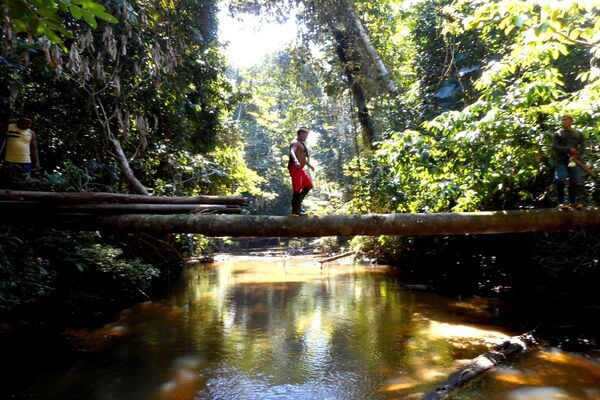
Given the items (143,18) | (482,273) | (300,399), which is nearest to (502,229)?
(300,399)

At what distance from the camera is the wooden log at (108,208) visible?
4684 millimetres

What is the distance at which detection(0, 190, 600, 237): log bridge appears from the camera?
4766 mm

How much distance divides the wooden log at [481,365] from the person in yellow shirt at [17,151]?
705 cm

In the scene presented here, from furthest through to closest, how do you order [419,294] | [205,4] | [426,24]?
[426,24], [205,4], [419,294]

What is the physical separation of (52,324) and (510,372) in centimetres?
913

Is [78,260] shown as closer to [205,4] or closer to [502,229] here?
[502,229]

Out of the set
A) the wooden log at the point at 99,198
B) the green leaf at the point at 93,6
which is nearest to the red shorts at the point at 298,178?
the wooden log at the point at 99,198

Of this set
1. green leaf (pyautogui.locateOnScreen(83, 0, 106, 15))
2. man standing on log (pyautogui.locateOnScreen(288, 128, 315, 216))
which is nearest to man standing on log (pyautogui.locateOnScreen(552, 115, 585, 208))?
man standing on log (pyautogui.locateOnScreen(288, 128, 315, 216))

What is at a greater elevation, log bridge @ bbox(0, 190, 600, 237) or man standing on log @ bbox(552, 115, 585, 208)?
man standing on log @ bbox(552, 115, 585, 208)

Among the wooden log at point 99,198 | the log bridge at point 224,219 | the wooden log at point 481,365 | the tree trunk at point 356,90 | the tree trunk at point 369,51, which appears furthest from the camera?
the tree trunk at point 356,90

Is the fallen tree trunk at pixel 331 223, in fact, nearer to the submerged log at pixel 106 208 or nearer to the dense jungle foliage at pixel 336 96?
the submerged log at pixel 106 208

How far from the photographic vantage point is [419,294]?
12.6 m

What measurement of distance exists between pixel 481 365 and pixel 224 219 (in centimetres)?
427

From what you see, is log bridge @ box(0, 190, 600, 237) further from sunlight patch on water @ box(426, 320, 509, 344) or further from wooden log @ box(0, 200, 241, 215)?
sunlight patch on water @ box(426, 320, 509, 344)
